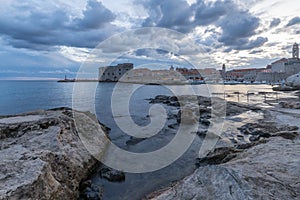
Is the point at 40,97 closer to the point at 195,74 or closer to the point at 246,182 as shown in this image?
the point at 246,182

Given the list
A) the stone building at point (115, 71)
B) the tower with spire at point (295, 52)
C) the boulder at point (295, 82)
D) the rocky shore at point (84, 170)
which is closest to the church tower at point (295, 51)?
the tower with spire at point (295, 52)

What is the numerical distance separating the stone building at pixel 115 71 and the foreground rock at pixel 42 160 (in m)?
124

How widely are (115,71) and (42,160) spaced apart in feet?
462

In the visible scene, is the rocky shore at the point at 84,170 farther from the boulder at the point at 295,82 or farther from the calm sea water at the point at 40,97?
the boulder at the point at 295,82

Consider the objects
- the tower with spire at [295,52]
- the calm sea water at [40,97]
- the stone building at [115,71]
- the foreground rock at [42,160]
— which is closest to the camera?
the foreground rock at [42,160]

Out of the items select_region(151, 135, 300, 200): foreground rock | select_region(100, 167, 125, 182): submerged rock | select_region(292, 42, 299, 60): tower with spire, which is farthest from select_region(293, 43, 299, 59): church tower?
select_region(100, 167, 125, 182): submerged rock

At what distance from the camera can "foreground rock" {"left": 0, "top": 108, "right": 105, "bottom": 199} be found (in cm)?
422

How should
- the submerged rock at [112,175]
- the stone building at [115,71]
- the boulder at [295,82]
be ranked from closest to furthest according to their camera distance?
1. the submerged rock at [112,175]
2. the boulder at [295,82]
3. the stone building at [115,71]

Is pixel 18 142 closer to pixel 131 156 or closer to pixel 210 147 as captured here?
pixel 131 156

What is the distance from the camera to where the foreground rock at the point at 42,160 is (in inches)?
166

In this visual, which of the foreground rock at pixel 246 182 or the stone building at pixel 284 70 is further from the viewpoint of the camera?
the stone building at pixel 284 70

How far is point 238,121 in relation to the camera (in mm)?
16000

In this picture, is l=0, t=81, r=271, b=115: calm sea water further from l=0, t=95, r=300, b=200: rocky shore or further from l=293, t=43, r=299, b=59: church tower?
l=293, t=43, r=299, b=59: church tower

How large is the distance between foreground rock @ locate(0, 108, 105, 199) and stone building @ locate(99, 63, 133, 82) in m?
124
